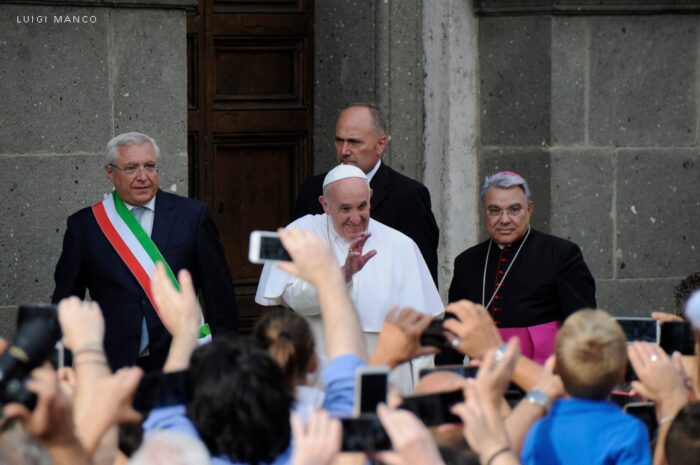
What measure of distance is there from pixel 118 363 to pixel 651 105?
334cm

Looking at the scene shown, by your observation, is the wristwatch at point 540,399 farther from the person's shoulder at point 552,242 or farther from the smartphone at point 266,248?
the person's shoulder at point 552,242

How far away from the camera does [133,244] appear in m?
6.75

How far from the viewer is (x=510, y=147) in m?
8.48

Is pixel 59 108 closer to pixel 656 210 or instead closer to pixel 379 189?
pixel 379 189

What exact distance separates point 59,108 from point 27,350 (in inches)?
158

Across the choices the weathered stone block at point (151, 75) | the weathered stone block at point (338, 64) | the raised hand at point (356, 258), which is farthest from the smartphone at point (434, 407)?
the weathered stone block at point (338, 64)

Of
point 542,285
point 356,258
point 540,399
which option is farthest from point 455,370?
point 542,285

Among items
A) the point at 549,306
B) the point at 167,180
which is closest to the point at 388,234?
the point at 549,306

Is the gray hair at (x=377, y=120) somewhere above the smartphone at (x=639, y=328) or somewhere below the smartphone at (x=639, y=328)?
above

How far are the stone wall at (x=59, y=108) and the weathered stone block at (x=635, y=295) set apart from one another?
2444 mm

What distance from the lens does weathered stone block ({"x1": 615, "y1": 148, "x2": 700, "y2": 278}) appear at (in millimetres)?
8500

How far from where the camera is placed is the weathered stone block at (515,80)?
8.39 m

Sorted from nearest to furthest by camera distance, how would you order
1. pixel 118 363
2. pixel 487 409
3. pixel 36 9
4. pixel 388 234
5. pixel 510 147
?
pixel 487 409 < pixel 118 363 < pixel 388 234 < pixel 36 9 < pixel 510 147

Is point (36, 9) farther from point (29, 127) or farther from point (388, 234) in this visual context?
point (388, 234)
